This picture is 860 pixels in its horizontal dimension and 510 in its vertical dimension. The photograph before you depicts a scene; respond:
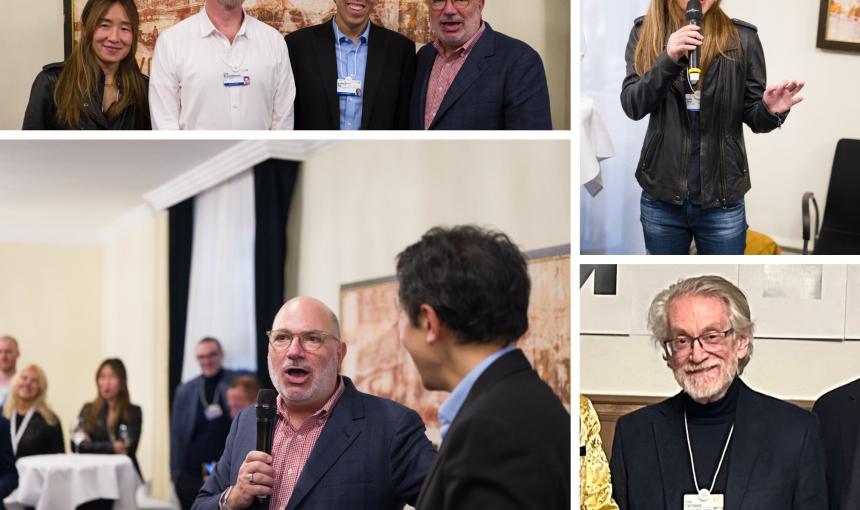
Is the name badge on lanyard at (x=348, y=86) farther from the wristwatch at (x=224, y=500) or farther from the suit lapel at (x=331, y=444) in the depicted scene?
the wristwatch at (x=224, y=500)

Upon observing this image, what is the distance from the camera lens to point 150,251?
4.35 meters

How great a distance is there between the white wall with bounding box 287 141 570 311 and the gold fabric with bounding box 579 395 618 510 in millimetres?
576

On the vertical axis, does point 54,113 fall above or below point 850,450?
above

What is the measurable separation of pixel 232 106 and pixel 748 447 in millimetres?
1859

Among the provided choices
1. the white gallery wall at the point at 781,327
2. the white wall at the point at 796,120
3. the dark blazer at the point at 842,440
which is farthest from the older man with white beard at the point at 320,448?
the white wall at the point at 796,120

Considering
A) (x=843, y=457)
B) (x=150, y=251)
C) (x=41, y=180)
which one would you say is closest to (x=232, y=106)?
(x=41, y=180)

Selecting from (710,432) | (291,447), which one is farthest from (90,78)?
(710,432)

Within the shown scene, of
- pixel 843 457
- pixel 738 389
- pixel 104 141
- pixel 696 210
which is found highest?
pixel 104 141

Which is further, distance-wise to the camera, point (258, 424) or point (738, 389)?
point (738, 389)

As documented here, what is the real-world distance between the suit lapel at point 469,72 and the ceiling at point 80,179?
2.61ft

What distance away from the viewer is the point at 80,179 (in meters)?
3.90

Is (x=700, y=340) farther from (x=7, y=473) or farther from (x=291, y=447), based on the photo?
(x=7, y=473)

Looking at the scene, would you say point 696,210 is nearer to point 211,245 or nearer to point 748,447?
point 748,447

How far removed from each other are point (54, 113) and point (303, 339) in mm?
1113
